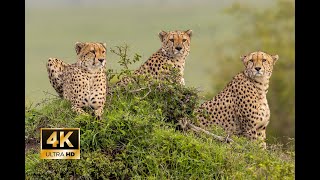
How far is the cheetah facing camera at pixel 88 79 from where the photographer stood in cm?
1055

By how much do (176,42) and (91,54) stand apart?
3.66 feet

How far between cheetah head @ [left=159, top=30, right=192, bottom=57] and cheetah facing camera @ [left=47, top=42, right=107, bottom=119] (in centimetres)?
90

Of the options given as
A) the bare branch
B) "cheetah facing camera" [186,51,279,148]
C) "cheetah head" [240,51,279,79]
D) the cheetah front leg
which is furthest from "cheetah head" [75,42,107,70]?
the cheetah front leg

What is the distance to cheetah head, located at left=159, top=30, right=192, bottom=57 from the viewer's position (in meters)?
11.3

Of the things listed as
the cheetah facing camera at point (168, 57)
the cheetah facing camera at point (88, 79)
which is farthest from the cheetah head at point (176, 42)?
the cheetah facing camera at point (88, 79)

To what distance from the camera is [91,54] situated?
10555mm

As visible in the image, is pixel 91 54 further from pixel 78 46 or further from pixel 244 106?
pixel 244 106

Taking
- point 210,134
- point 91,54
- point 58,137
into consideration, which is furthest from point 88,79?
point 210,134

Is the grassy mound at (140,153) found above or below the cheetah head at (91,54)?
below

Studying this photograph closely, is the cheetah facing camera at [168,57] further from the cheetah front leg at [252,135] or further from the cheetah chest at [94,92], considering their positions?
the cheetah front leg at [252,135]

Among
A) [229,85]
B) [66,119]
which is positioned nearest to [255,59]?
[229,85]

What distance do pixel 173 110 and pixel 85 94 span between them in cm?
88

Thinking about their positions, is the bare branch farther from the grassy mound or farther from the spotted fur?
the spotted fur

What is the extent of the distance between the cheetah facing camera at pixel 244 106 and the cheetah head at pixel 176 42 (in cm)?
56
